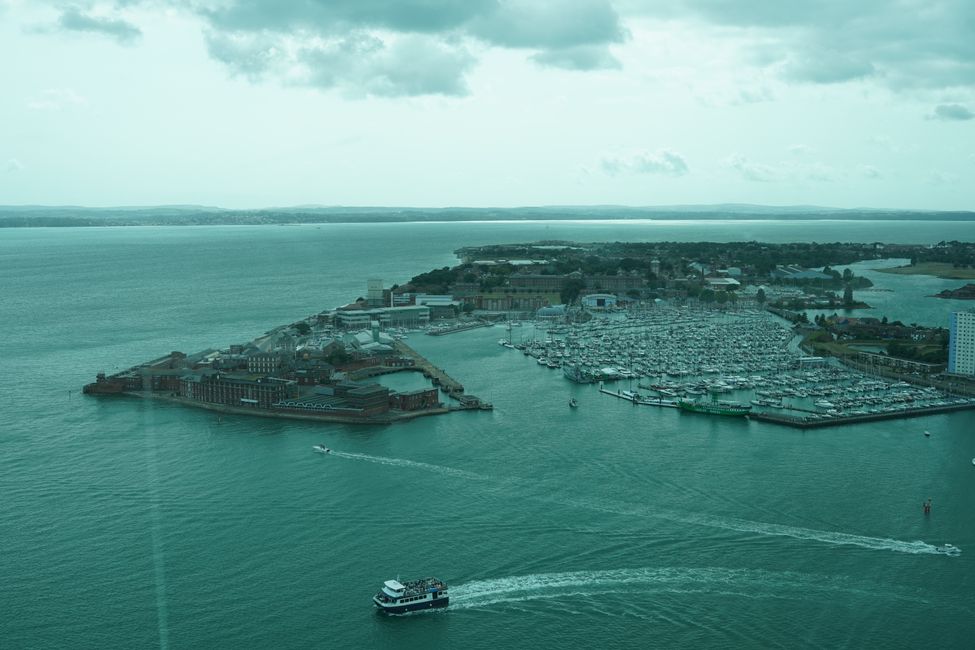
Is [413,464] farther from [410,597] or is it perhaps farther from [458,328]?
[458,328]

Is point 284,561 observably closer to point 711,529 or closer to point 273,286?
point 711,529

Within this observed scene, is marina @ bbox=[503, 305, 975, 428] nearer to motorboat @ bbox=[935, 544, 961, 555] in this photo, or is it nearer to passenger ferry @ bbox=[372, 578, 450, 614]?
motorboat @ bbox=[935, 544, 961, 555]

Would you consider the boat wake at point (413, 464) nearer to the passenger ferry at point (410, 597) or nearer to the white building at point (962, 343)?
the passenger ferry at point (410, 597)

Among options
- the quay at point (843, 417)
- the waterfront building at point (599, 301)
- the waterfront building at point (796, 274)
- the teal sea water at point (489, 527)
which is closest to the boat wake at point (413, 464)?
the teal sea water at point (489, 527)

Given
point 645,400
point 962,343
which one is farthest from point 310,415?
point 962,343

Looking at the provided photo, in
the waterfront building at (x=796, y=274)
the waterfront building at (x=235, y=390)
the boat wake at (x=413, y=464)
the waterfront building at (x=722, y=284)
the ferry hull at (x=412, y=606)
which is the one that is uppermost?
the waterfront building at (x=796, y=274)

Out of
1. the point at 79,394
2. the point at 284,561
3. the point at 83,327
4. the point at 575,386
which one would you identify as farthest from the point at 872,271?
the point at 284,561

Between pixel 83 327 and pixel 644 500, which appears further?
pixel 83 327
